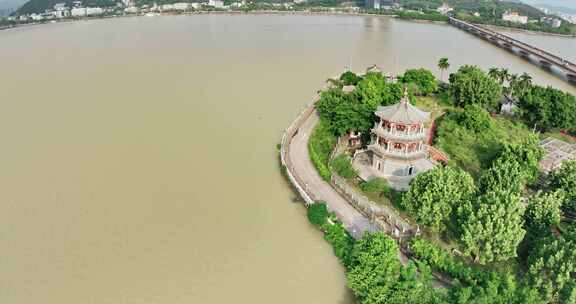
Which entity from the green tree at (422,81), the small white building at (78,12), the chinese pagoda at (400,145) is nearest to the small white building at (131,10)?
the small white building at (78,12)

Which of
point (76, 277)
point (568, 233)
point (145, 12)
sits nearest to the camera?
point (568, 233)

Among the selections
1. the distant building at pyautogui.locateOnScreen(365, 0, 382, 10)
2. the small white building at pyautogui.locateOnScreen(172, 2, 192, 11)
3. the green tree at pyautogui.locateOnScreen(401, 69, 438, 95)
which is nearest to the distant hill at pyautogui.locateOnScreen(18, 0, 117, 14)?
the small white building at pyautogui.locateOnScreen(172, 2, 192, 11)

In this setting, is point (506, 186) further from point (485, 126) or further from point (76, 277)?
point (76, 277)

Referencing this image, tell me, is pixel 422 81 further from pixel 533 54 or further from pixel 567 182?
pixel 533 54

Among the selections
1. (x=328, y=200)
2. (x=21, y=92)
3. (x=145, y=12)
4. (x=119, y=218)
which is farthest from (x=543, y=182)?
(x=145, y=12)

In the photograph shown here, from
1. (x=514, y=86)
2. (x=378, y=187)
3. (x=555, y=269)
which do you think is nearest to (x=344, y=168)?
(x=378, y=187)

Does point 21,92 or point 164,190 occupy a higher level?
point 21,92
